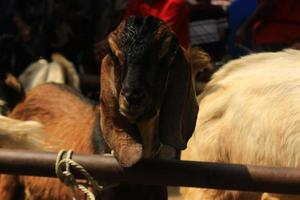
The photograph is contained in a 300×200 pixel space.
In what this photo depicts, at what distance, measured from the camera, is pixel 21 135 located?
11.8 ft

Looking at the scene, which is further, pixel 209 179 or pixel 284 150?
pixel 284 150

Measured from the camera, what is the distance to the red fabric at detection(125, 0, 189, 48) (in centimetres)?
592

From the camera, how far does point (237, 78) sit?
4262 millimetres

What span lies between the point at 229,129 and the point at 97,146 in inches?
37.4

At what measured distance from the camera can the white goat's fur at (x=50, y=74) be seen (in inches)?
239

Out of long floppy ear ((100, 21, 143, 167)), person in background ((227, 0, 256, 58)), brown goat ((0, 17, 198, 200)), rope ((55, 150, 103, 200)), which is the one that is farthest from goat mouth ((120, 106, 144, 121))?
person in background ((227, 0, 256, 58))

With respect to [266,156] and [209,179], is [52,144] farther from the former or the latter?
[209,179]

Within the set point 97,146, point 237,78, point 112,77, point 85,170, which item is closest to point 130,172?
point 85,170

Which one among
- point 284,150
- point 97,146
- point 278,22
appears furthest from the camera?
point 278,22

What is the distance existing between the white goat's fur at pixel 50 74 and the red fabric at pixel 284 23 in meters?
1.67

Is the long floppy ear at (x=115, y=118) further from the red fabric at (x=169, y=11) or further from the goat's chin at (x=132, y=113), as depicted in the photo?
the red fabric at (x=169, y=11)

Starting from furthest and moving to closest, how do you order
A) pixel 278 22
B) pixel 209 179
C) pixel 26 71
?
pixel 26 71, pixel 278 22, pixel 209 179

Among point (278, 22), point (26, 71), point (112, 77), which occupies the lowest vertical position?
point (26, 71)

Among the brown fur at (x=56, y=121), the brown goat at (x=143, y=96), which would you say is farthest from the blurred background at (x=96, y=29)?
the brown goat at (x=143, y=96)
